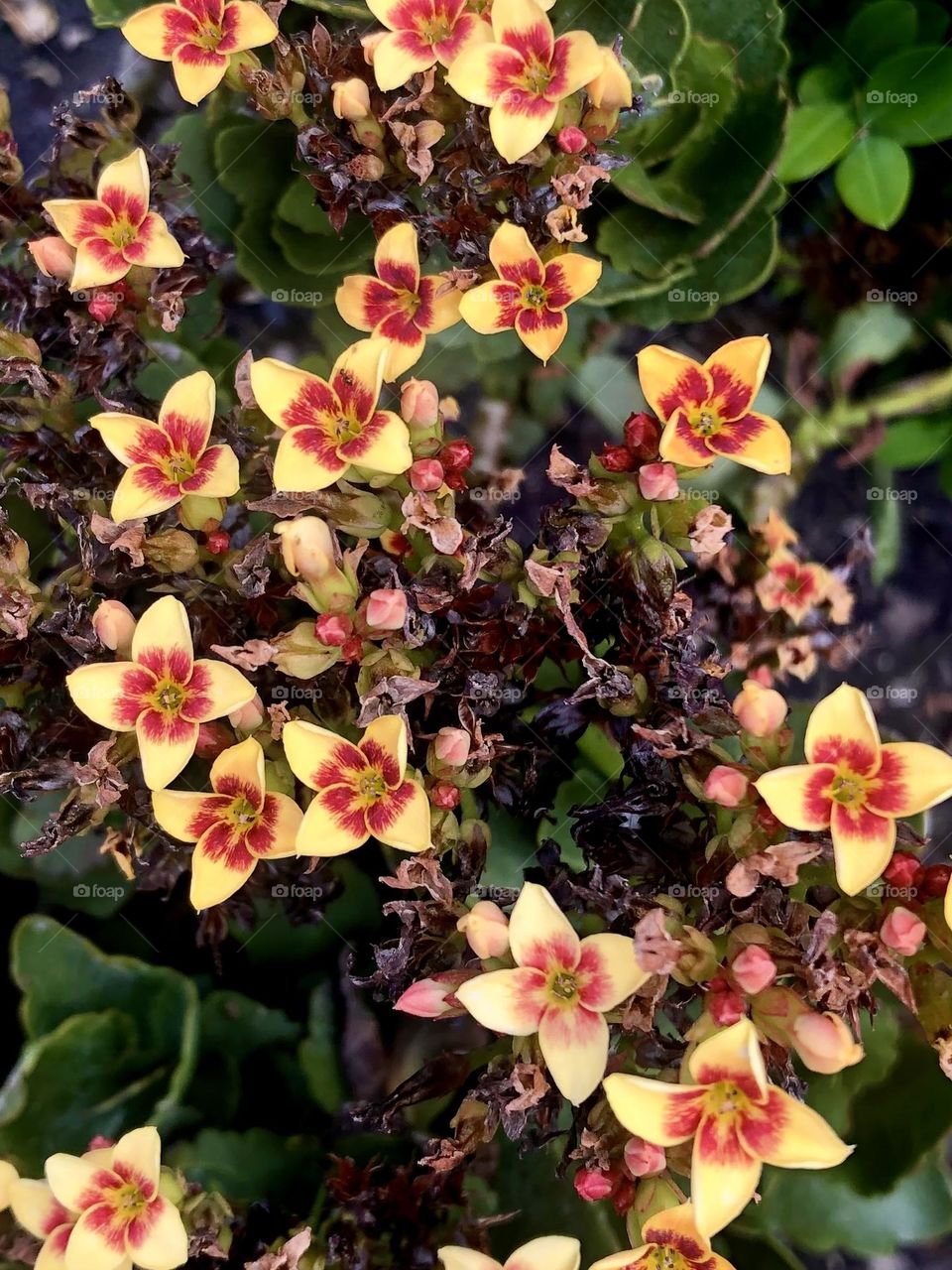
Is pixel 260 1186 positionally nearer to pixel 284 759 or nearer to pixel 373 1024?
pixel 373 1024

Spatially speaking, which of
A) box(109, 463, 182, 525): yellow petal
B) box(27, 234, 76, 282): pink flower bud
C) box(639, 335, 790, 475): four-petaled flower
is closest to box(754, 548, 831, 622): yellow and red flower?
box(639, 335, 790, 475): four-petaled flower

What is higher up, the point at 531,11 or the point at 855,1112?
the point at 531,11

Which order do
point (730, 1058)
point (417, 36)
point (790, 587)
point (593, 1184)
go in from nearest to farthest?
point (730, 1058), point (593, 1184), point (417, 36), point (790, 587)

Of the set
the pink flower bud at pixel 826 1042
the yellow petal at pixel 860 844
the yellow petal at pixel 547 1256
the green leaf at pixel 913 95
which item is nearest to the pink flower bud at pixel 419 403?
the yellow petal at pixel 860 844

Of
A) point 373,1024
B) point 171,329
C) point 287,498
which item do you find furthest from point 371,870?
point 171,329

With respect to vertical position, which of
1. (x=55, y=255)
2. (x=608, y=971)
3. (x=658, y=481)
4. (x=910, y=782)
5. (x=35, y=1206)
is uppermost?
(x=55, y=255)

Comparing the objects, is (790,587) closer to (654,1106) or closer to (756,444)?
(756,444)

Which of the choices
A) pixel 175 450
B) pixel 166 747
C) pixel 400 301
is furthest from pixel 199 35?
pixel 166 747
